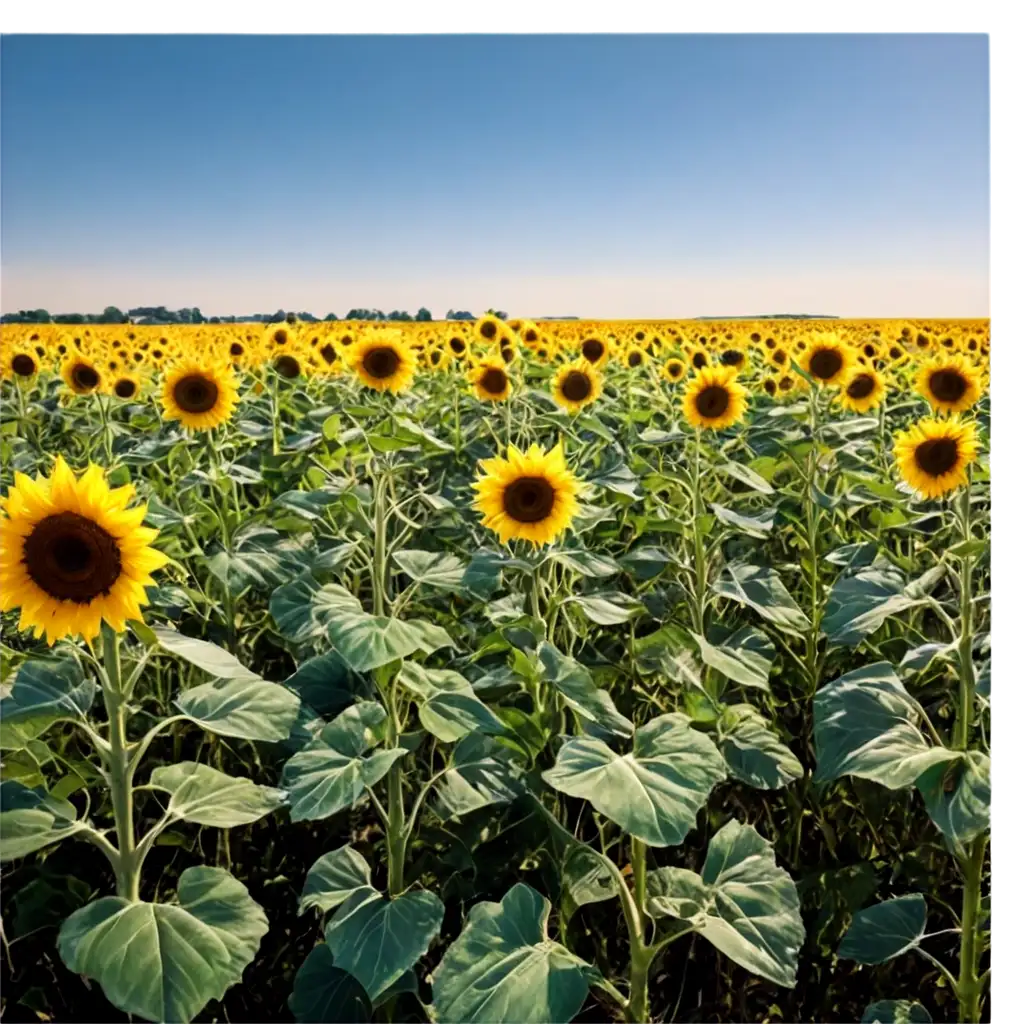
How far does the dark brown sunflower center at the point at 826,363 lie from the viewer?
2879 mm

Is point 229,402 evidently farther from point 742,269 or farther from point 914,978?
point 914,978

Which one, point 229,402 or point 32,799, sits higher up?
point 229,402

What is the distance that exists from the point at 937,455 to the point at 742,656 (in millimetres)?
631

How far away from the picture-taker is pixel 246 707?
143 centimetres

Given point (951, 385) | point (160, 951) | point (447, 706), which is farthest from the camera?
point (951, 385)

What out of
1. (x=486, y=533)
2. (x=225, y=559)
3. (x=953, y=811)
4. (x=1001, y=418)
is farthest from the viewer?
(x=486, y=533)

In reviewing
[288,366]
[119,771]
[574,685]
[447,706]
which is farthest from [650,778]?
[288,366]

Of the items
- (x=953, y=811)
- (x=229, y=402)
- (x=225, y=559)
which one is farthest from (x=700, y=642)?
(x=229, y=402)

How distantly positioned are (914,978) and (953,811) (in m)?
0.63

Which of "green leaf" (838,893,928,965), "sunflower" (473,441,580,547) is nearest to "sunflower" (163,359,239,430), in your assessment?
"sunflower" (473,441,580,547)

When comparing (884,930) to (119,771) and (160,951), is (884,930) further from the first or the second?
(119,771)

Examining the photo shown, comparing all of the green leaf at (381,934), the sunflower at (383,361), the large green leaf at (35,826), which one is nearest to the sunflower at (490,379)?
the sunflower at (383,361)

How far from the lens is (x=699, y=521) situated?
220 cm

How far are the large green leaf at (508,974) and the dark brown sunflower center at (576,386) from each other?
1.79 m
